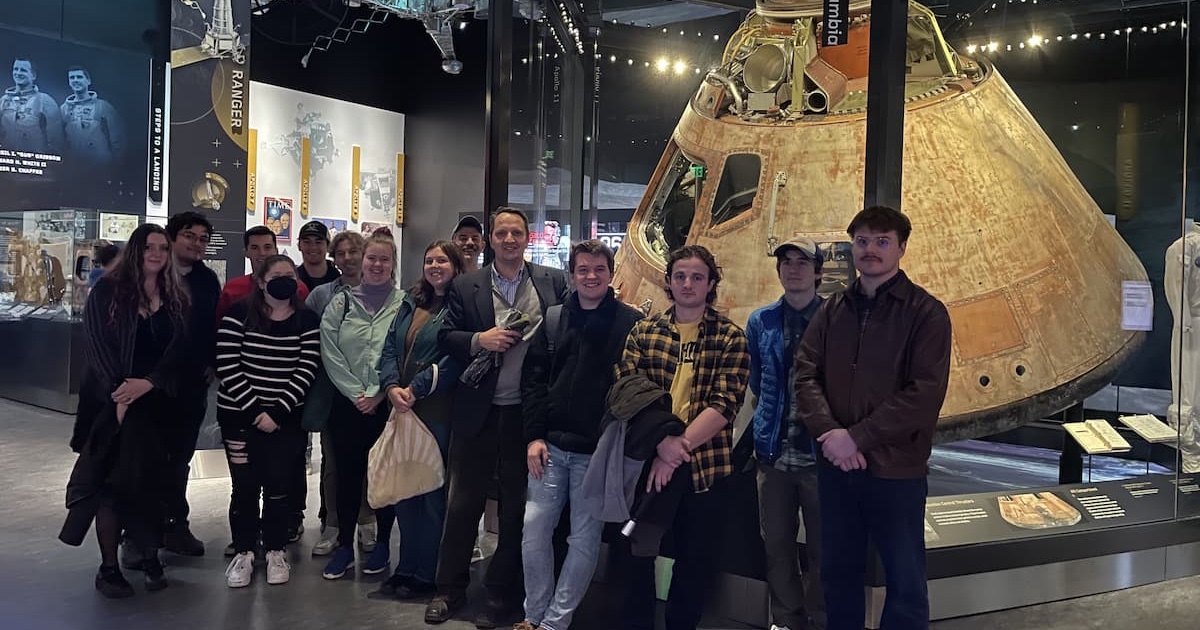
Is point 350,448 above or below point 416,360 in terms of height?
below

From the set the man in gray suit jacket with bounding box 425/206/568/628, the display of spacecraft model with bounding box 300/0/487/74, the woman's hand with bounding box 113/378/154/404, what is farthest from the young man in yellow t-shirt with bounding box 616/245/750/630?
Result: the display of spacecraft model with bounding box 300/0/487/74

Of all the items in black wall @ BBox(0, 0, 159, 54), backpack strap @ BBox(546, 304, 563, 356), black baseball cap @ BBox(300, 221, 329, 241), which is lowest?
backpack strap @ BBox(546, 304, 563, 356)

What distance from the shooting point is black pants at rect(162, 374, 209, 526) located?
154 inches

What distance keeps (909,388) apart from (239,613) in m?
2.67

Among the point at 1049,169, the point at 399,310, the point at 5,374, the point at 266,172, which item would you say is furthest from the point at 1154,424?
the point at 5,374

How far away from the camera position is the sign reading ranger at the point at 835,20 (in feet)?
11.3

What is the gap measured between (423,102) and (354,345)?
8.92 meters

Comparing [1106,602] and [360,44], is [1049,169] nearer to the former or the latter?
[1106,602]

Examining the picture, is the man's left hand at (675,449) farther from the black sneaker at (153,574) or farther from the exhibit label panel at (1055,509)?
the black sneaker at (153,574)

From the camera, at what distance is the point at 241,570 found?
3.83 m

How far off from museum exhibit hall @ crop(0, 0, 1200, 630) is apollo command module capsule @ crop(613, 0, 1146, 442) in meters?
0.02

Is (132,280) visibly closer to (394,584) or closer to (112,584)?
(112,584)

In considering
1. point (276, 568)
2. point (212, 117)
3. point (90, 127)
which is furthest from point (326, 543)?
point (90, 127)

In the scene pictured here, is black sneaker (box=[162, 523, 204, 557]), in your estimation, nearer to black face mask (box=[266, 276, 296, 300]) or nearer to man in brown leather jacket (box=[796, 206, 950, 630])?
black face mask (box=[266, 276, 296, 300])
